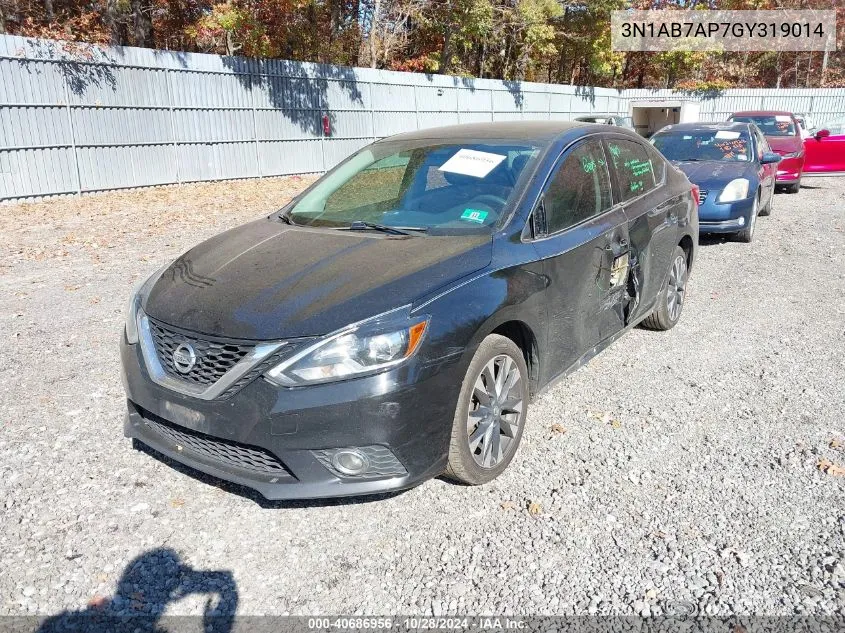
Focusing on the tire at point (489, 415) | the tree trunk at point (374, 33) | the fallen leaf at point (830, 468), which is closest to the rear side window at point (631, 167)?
the tire at point (489, 415)

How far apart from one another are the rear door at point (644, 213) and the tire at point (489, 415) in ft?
4.82

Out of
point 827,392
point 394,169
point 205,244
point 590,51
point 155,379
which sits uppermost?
point 590,51

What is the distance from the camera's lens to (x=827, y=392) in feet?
14.1

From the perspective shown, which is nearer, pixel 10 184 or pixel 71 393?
pixel 71 393

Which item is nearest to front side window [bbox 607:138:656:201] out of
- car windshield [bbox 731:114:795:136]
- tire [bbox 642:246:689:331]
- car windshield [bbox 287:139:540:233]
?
tire [bbox 642:246:689:331]

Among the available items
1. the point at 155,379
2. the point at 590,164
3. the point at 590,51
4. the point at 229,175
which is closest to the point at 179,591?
the point at 155,379

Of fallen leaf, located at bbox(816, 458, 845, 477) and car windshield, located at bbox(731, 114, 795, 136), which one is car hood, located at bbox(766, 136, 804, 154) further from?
fallen leaf, located at bbox(816, 458, 845, 477)

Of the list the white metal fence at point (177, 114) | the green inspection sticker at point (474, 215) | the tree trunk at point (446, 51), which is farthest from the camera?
the tree trunk at point (446, 51)

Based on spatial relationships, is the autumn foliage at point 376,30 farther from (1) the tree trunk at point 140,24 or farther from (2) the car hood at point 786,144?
(2) the car hood at point 786,144

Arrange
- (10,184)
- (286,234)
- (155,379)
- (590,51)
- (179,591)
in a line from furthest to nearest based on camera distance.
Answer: (590,51)
(10,184)
(286,234)
(155,379)
(179,591)

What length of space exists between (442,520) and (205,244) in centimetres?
209

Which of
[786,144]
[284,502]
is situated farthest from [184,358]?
[786,144]

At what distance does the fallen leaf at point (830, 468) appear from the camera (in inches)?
132

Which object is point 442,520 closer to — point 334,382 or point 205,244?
point 334,382
